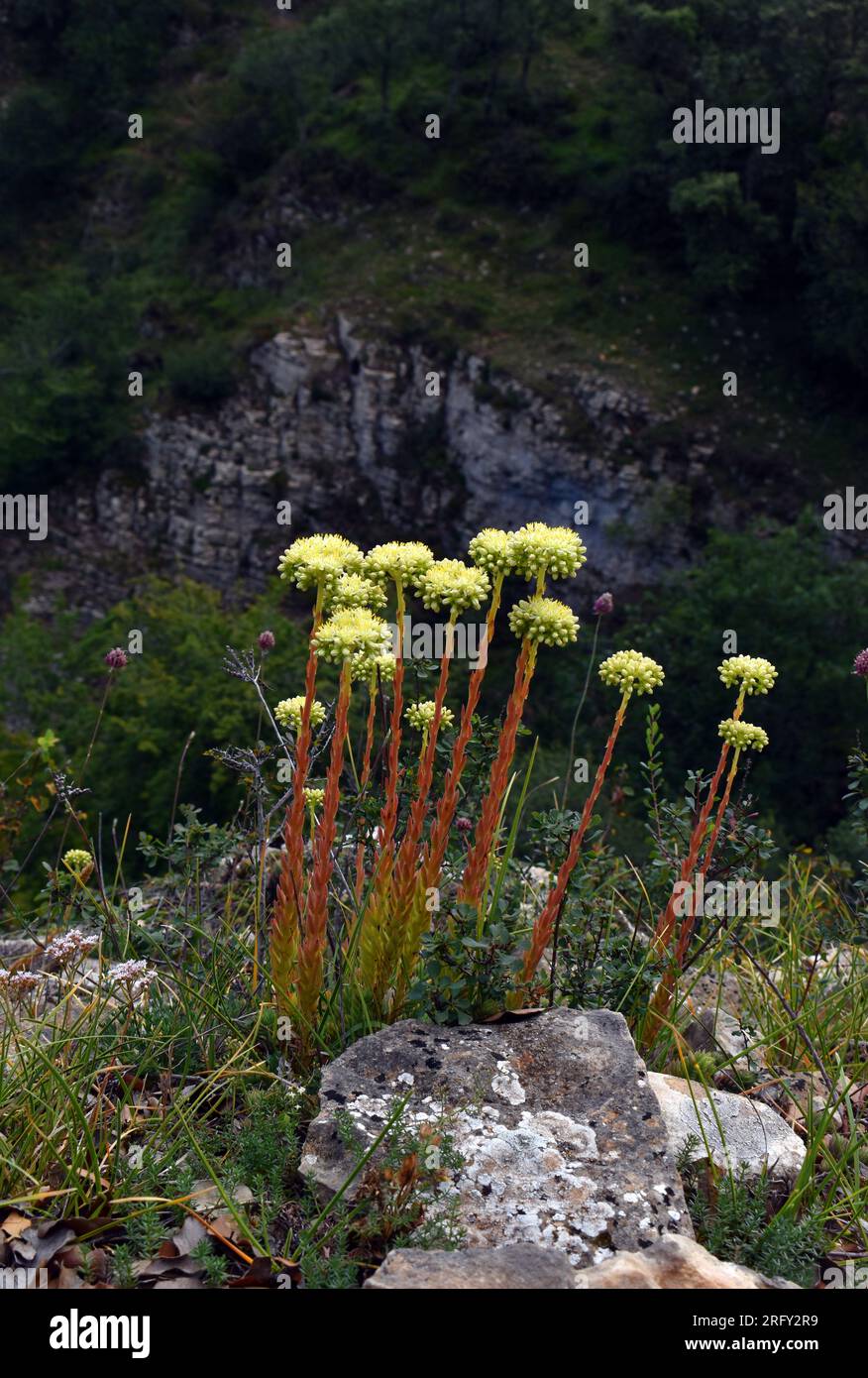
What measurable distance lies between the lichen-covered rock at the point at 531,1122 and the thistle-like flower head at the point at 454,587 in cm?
122

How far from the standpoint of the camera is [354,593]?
340 centimetres

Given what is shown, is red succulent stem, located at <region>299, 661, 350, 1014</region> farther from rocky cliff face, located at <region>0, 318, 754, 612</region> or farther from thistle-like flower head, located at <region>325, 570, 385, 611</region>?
rocky cliff face, located at <region>0, 318, 754, 612</region>

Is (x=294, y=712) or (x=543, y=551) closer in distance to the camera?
(x=543, y=551)

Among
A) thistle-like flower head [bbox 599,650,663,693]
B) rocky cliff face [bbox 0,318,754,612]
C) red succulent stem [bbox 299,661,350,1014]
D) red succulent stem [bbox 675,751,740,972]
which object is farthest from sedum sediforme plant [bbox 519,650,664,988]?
rocky cliff face [bbox 0,318,754,612]

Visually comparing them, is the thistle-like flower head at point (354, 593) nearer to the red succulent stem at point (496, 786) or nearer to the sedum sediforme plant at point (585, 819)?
the red succulent stem at point (496, 786)

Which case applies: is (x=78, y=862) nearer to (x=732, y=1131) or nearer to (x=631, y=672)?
(x=631, y=672)

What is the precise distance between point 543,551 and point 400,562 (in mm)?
402

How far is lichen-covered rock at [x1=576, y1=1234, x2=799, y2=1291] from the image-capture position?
8.68 ft

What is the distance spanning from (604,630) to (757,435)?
6191mm

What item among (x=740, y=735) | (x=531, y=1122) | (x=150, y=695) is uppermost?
(x=740, y=735)

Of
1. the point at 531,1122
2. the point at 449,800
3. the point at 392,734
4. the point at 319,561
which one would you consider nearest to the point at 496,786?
the point at 449,800

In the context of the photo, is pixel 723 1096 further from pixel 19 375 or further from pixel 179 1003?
pixel 19 375

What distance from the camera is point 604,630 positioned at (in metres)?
26.8

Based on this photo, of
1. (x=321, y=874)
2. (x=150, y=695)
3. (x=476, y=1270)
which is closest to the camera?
(x=476, y=1270)
